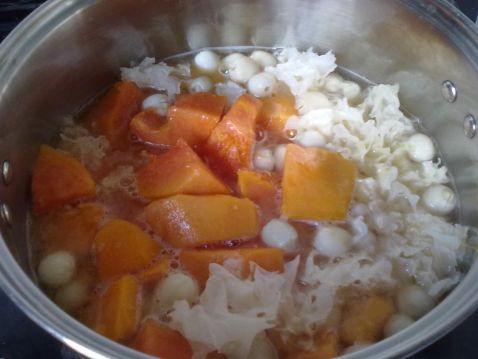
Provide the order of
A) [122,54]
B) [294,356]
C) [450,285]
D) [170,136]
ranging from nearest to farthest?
1. [294,356]
2. [450,285]
3. [170,136]
4. [122,54]

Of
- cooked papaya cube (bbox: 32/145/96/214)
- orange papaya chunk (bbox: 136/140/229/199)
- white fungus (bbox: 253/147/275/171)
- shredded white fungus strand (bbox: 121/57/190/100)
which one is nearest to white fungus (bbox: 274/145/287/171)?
white fungus (bbox: 253/147/275/171)

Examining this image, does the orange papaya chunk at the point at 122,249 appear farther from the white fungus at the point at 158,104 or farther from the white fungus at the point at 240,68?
the white fungus at the point at 240,68

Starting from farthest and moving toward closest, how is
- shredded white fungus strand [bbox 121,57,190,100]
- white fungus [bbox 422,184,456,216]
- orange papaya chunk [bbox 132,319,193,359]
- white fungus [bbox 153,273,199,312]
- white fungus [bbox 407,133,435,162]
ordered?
shredded white fungus strand [bbox 121,57,190,100] < white fungus [bbox 407,133,435,162] < white fungus [bbox 422,184,456,216] < white fungus [bbox 153,273,199,312] < orange papaya chunk [bbox 132,319,193,359]

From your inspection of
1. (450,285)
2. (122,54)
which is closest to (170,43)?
(122,54)

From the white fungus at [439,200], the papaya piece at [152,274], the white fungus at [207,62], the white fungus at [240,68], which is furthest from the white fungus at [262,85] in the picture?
the papaya piece at [152,274]

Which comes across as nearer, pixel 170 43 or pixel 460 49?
pixel 460 49

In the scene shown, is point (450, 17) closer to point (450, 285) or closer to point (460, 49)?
point (460, 49)

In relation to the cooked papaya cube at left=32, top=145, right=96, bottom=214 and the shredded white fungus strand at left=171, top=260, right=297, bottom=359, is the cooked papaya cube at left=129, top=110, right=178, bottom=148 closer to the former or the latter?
the cooked papaya cube at left=32, top=145, right=96, bottom=214
